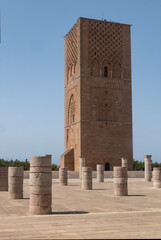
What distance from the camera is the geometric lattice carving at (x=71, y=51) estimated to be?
35.4m

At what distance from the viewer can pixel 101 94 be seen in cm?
3438

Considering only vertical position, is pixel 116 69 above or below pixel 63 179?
above

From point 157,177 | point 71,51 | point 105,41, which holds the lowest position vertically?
point 157,177

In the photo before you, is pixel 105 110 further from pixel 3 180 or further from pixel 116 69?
pixel 3 180

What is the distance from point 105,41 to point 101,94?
16.8 ft

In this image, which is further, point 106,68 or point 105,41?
point 106,68

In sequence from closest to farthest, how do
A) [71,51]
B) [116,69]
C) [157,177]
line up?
[157,177] < [116,69] < [71,51]

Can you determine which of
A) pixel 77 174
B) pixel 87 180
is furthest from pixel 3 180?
pixel 77 174

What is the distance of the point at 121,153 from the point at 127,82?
6.84 meters

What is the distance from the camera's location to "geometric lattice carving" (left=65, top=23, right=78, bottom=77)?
35438 millimetres

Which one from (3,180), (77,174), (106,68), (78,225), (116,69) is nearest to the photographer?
(78,225)

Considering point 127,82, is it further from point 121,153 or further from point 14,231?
point 14,231

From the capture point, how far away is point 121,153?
34.2 m

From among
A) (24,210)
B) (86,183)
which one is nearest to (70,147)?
(86,183)
